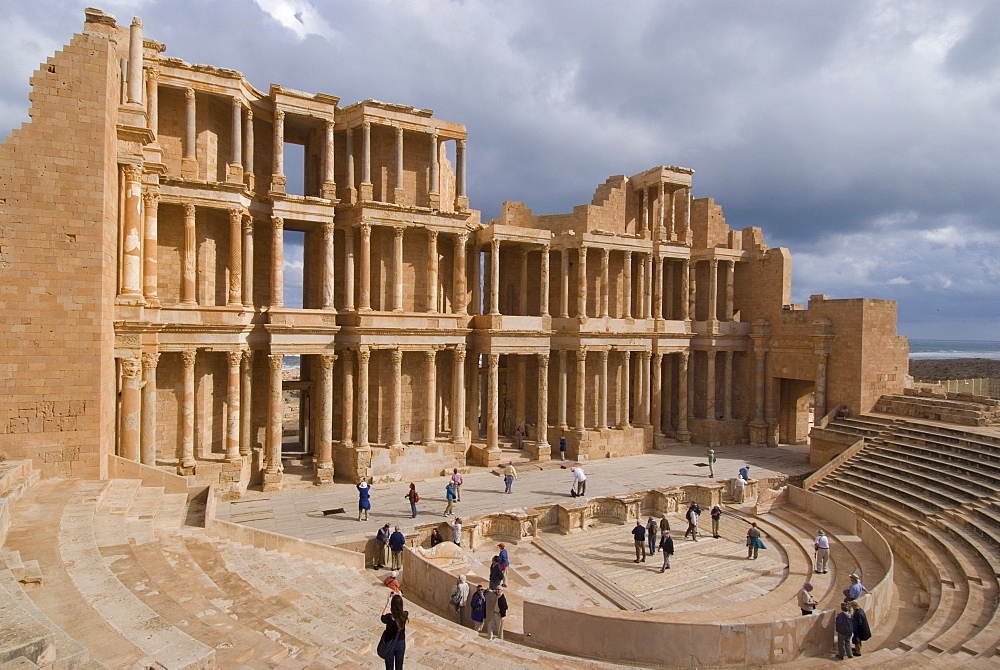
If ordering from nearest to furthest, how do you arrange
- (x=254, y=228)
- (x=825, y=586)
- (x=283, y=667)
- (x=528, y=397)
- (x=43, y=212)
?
(x=283, y=667), (x=43, y=212), (x=825, y=586), (x=254, y=228), (x=528, y=397)

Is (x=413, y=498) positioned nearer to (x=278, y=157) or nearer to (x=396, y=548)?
(x=396, y=548)

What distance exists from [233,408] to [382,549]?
29.0 feet

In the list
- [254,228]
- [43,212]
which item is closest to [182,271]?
[254,228]

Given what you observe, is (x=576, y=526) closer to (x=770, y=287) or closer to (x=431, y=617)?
(x=431, y=617)

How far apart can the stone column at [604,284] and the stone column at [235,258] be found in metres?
16.7

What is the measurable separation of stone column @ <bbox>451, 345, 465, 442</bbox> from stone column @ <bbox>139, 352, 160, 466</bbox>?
440 inches

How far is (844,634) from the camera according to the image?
10867 mm

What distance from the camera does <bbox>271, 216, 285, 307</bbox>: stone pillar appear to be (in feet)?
68.6

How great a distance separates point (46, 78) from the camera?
1273 cm

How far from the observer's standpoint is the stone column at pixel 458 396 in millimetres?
24266

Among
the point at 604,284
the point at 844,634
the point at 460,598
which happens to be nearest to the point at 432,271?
the point at 604,284

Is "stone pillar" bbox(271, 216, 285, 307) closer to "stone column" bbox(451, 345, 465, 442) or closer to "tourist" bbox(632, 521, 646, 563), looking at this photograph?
"stone column" bbox(451, 345, 465, 442)

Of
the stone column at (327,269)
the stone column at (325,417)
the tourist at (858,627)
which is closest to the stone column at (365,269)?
the stone column at (327,269)

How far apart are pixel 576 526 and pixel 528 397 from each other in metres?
12.0
